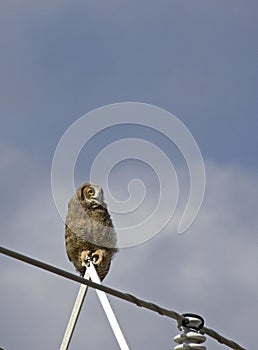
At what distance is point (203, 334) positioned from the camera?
5.19 metres

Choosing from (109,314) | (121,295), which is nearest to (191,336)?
(121,295)

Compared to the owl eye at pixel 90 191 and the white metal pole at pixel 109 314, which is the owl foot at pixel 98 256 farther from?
the owl eye at pixel 90 191

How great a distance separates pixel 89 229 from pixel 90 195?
451mm

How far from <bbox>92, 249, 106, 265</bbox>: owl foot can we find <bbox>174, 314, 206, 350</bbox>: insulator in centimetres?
577

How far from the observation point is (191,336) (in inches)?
199

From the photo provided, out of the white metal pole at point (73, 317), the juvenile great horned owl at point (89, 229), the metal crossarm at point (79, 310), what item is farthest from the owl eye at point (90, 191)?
the white metal pole at point (73, 317)

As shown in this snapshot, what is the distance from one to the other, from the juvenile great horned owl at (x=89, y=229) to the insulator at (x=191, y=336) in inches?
229

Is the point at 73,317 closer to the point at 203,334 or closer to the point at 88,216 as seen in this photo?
the point at 88,216

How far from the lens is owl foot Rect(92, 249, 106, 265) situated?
36.1ft

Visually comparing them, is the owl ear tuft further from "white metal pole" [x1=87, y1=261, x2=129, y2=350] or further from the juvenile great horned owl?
"white metal pole" [x1=87, y1=261, x2=129, y2=350]

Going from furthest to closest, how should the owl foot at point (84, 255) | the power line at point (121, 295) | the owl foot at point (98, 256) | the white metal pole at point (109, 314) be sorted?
the owl foot at point (84, 255), the owl foot at point (98, 256), the white metal pole at point (109, 314), the power line at point (121, 295)

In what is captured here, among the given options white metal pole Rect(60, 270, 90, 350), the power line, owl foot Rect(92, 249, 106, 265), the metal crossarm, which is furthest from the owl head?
the power line

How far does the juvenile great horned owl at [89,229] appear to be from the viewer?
36.6 feet

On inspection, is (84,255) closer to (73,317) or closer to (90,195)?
(90,195)
